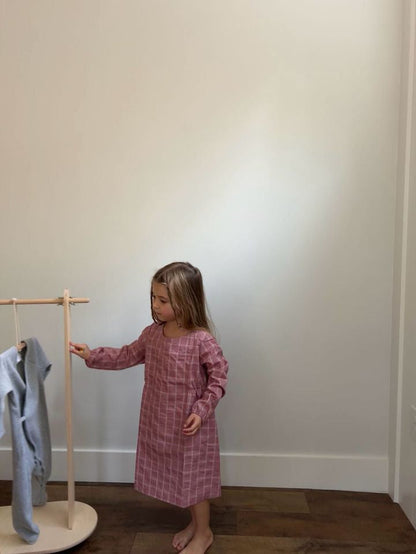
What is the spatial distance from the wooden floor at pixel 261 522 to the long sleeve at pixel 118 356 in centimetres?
54

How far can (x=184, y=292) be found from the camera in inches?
60.6

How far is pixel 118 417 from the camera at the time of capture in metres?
1.96

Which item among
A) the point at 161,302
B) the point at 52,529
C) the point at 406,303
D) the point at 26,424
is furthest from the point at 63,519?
the point at 406,303

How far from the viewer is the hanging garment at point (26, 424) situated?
145 centimetres

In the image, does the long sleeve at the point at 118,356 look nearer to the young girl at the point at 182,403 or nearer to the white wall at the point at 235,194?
the young girl at the point at 182,403

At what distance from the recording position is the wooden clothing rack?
1.48 m

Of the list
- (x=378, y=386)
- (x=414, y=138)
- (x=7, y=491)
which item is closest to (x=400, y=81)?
(x=414, y=138)

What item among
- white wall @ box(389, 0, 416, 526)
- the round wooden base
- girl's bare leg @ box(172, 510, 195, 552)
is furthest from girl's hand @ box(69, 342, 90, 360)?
white wall @ box(389, 0, 416, 526)

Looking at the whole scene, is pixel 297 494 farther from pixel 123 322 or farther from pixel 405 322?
pixel 123 322

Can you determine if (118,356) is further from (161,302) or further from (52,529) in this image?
(52,529)

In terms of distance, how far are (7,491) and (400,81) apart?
2.16 metres

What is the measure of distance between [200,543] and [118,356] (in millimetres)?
647

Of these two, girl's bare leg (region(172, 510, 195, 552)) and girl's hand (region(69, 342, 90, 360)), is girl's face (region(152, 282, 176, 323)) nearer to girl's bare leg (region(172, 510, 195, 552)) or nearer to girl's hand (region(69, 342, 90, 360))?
girl's hand (region(69, 342, 90, 360))

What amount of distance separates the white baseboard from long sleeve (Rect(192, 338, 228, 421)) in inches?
21.0
